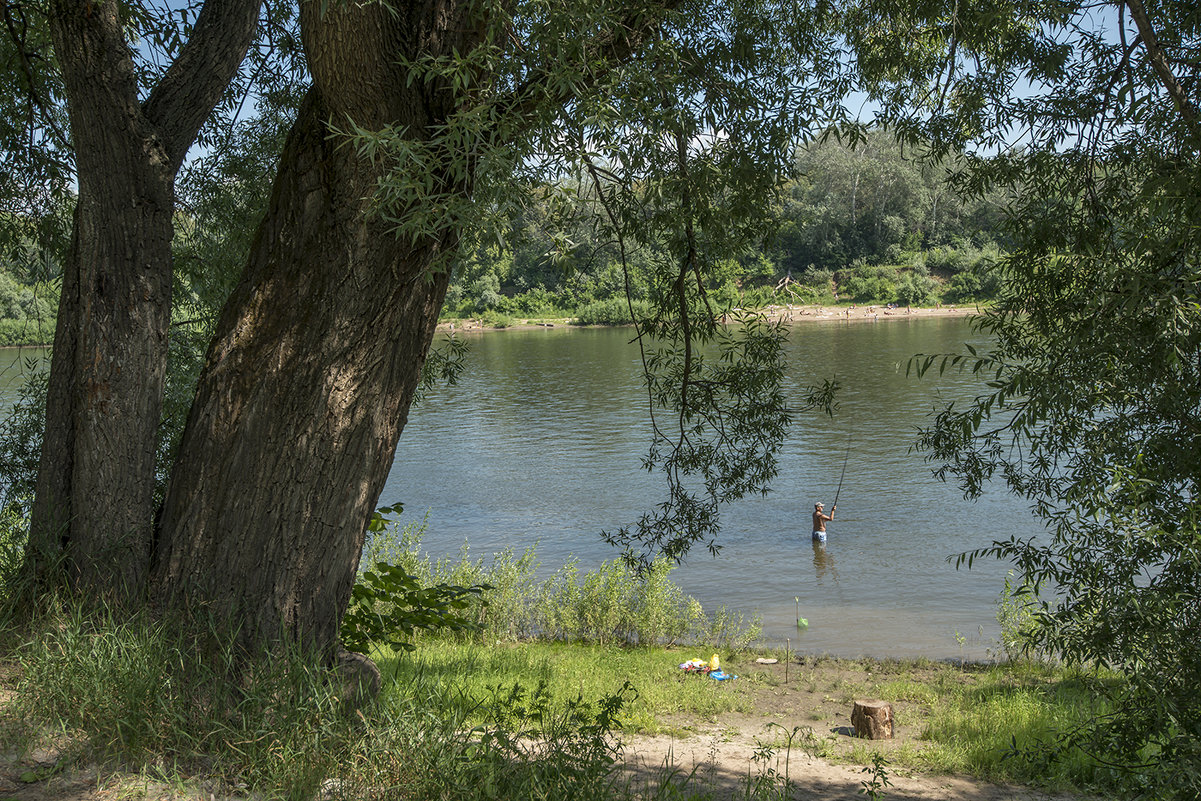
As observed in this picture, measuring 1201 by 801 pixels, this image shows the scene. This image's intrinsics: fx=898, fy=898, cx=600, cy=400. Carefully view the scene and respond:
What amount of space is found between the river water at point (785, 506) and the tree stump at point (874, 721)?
2.84 m

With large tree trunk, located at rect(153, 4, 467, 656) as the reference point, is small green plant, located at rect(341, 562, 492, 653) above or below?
below

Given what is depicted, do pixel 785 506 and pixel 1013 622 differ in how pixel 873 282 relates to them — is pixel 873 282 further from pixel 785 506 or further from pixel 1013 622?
pixel 1013 622

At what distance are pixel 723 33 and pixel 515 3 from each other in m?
2.48

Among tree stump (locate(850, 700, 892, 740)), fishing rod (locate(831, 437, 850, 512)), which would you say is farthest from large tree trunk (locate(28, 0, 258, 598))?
fishing rod (locate(831, 437, 850, 512))

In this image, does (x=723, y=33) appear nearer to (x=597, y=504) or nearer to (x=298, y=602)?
(x=298, y=602)

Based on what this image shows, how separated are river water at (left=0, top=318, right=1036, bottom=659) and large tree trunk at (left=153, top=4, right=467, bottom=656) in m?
2.43

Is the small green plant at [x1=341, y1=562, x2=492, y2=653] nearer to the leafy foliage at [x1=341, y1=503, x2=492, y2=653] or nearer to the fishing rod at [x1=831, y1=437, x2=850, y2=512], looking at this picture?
the leafy foliage at [x1=341, y1=503, x2=492, y2=653]

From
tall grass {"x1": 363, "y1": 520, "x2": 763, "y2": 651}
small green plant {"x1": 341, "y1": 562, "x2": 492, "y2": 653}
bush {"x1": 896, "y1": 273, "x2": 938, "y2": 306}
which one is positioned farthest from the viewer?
bush {"x1": 896, "y1": 273, "x2": 938, "y2": 306}

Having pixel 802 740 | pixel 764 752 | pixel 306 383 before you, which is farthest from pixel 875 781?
pixel 802 740

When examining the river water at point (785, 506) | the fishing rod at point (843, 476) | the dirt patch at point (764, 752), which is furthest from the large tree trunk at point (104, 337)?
the fishing rod at point (843, 476)

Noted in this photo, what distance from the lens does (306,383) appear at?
349 cm

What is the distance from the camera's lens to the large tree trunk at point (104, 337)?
3670mm

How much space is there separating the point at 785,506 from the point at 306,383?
1536 centimetres

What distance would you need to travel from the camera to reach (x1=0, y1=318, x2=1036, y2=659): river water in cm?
1268
